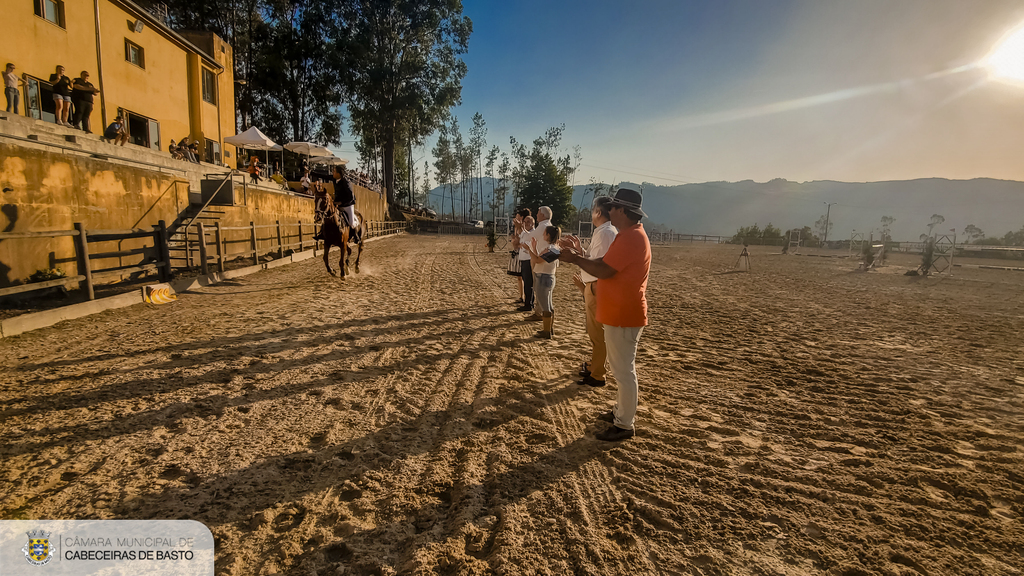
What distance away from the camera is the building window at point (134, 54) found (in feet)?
50.6

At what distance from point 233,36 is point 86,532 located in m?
37.7

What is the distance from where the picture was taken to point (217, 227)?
10.1 m

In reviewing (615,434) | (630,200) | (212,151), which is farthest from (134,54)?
(615,434)

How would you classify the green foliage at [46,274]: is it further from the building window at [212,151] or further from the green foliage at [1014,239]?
the green foliage at [1014,239]

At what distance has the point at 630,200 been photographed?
3.46 metres

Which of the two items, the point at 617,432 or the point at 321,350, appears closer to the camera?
the point at 617,432

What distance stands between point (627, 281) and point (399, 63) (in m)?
40.2

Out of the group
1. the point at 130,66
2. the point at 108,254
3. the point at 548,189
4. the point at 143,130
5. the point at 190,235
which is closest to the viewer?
the point at 108,254

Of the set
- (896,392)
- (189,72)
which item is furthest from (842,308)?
(189,72)

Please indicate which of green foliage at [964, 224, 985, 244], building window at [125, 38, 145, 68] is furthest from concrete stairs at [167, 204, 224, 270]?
green foliage at [964, 224, 985, 244]

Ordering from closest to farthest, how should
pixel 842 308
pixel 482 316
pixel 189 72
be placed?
pixel 482 316 → pixel 842 308 → pixel 189 72

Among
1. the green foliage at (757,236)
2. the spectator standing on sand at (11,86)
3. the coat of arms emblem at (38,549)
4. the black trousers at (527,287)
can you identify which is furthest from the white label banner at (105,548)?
the green foliage at (757,236)

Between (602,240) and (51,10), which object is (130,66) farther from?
(602,240)

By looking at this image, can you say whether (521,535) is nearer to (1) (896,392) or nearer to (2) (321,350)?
(2) (321,350)
